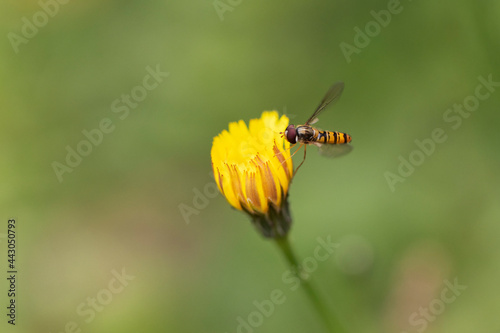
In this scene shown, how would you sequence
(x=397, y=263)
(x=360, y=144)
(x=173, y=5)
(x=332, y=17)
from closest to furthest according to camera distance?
(x=397, y=263) < (x=360, y=144) < (x=332, y=17) < (x=173, y=5)

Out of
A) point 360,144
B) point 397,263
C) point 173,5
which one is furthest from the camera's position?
point 173,5

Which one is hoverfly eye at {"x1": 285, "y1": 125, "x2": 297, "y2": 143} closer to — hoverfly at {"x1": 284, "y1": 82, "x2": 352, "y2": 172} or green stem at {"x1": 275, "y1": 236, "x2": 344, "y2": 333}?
hoverfly at {"x1": 284, "y1": 82, "x2": 352, "y2": 172}

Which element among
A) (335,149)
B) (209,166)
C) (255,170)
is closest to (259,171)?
(255,170)

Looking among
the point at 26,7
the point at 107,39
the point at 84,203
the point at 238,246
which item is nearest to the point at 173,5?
the point at 107,39

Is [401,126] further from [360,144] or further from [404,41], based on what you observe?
[404,41]

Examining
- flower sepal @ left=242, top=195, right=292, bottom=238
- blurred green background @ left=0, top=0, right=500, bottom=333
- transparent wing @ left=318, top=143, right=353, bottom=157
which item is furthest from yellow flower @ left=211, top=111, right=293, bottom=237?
blurred green background @ left=0, top=0, right=500, bottom=333

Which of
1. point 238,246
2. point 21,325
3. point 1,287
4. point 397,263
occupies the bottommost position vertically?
point 397,263
